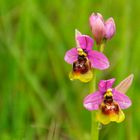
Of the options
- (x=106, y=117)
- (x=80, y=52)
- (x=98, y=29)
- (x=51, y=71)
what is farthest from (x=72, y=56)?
(x=51, y=71)

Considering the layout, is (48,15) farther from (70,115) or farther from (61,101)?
(70,115)

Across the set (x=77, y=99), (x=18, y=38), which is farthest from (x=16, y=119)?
(x=18, y=38)

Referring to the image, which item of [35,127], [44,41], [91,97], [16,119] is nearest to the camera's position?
[91,97]

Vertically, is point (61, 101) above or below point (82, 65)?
below

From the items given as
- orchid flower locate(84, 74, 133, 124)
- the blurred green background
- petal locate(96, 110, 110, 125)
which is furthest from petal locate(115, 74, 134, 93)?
the blurred green background

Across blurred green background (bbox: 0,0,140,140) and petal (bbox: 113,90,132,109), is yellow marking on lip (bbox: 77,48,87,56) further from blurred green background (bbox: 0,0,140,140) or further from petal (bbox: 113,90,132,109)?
blurred green background (bbox: 0,0,140,140)

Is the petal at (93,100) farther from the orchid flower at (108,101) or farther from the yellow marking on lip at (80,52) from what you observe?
the yellow marking on lip at (80,52)

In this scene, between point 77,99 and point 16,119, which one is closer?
point 16,119
